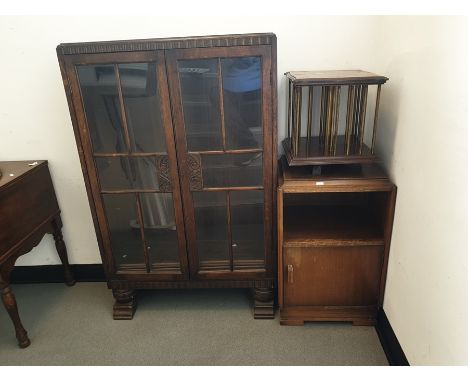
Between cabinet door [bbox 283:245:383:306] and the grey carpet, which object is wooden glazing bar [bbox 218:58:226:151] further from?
the grey carpet

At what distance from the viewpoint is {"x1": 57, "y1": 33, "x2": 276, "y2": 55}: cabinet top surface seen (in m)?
1.16

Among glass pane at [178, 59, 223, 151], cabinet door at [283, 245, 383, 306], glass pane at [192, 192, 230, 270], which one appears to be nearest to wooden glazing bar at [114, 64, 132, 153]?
glass pane at [178, 59, 223, 151]

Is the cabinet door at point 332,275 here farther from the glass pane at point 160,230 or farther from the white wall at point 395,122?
the glass pane at point 160,230

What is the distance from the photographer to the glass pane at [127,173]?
138cm

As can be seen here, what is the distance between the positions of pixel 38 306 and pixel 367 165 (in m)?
1.76

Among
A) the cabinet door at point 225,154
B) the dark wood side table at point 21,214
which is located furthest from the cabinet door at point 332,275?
the dark wood side table at point 21,214

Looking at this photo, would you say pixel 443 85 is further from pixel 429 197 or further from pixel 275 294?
pixel 275 294

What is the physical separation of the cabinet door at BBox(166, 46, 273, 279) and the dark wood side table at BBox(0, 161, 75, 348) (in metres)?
0.72

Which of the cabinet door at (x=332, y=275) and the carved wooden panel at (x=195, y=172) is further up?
the carved wooden panel at (x=195, y=172)

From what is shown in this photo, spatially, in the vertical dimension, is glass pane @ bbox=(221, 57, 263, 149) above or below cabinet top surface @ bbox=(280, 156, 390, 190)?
above

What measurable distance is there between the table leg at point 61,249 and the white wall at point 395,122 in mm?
54

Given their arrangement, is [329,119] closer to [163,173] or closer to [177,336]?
[163,173]

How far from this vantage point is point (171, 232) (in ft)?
4.90

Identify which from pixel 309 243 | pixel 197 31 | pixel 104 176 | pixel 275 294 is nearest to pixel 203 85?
pixel 197 31
